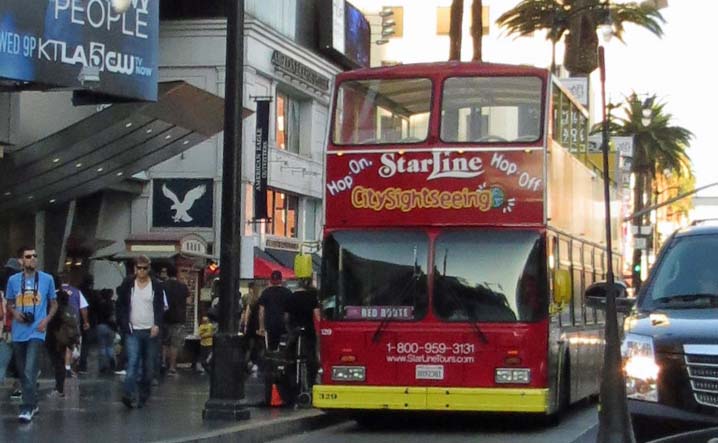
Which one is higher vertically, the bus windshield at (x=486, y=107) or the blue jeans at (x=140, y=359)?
the bus windshield at (x=486, y=107)

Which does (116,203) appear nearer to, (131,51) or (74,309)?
(131,51)

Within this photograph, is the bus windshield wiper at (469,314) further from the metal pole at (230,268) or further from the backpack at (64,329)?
the backpack at (64,329)

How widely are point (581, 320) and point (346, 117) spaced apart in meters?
5.22

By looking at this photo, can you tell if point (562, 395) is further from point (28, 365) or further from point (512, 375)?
point (28, 365)

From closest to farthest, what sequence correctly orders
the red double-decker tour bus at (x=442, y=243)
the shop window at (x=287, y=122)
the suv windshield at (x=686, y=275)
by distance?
the suv windshield at (x=686, y=275), the red double-decker tour bus at (x=442, y=243), the shop window at (x=287, y=122)

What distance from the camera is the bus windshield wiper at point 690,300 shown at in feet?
35.3

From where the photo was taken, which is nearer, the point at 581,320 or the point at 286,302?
the point at 286,302

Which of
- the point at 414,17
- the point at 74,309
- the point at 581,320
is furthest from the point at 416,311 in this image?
the point at 414,17

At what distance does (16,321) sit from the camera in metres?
16.1

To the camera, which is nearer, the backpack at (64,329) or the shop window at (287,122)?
the backpack at (64,329)

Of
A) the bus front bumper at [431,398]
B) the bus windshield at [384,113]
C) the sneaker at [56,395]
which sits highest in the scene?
the bus windshield at [384,113]

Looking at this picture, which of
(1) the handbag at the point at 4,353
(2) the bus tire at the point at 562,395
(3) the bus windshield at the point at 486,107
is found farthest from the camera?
(2) the bus tire at the point at 562,395

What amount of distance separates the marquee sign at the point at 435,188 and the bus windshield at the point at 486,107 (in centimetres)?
29

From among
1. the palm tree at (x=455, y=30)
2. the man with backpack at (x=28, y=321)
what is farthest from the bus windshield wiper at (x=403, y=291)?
the palm tree at (x=455, y=30)
